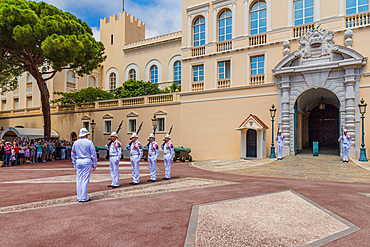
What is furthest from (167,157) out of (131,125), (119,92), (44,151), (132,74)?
(132,74)

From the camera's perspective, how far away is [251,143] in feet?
65.9

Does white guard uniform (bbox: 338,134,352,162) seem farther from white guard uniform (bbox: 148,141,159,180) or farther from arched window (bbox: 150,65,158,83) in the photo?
arched window (bbox: 150,65,158,83)

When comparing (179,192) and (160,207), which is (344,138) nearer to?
(179,192)

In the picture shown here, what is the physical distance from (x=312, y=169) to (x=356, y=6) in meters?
11.6

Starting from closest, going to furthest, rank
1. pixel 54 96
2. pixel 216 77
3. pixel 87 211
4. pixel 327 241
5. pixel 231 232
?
pixel 327 241 → pixel 231 232 → pixel 87 211 → pixel 216 77 → pixel 54 96

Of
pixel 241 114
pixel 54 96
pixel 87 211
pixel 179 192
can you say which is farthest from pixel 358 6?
pixel 54 96

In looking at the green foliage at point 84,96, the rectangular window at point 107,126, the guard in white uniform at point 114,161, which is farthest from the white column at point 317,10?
the green foliage at point 84,96

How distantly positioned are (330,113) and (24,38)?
24845 millimetres

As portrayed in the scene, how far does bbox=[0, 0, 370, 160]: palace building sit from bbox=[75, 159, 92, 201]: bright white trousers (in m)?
13.8

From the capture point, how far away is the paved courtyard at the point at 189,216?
4.57 m

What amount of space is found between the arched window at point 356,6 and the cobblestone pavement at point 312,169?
9621 mm

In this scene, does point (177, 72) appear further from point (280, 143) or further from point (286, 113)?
point (280, 143)

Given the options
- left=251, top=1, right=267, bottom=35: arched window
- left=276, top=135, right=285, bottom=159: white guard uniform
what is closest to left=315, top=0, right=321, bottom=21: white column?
left=251, top=1, right=267, bottom=35: arched window

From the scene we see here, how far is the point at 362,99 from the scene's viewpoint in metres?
16.3
